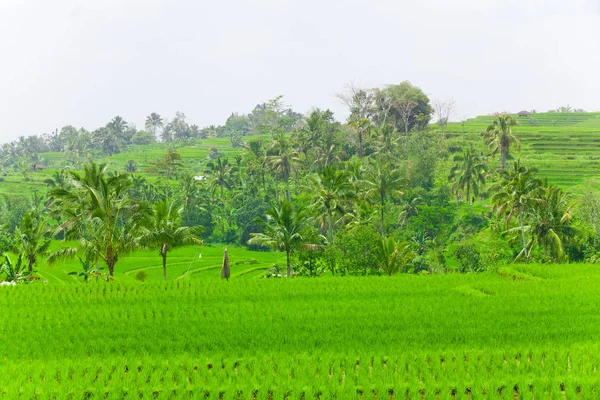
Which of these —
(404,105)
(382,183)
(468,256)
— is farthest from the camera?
(404,105)

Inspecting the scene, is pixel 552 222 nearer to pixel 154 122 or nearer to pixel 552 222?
pixel 552 222

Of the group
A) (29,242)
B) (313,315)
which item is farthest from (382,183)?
(313,315)

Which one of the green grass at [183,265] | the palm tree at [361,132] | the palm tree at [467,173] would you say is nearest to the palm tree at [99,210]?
the green grass at [183,265]

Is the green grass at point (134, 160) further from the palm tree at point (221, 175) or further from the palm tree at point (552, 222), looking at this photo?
the palm tree at point (552, 222)

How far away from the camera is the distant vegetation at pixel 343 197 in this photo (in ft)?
72.8

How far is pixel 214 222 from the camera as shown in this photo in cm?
5397

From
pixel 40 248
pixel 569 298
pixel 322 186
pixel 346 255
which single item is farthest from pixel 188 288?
pixel 40 248

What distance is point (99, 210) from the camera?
17.8 meters

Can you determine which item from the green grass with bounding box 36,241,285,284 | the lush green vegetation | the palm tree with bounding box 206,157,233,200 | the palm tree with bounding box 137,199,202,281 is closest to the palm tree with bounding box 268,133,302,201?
the green grass with bounding box 36,241,285,284

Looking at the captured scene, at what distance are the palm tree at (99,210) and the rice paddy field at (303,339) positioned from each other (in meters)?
3.31

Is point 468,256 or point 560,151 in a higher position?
point 560,151

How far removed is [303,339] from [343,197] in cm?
2070

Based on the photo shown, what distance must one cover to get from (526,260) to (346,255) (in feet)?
30.5

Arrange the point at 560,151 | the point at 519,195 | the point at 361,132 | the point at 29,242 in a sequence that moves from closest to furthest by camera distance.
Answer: the point at 519,195, the point at 29,242, the point at 361,132, the point at 560,151
